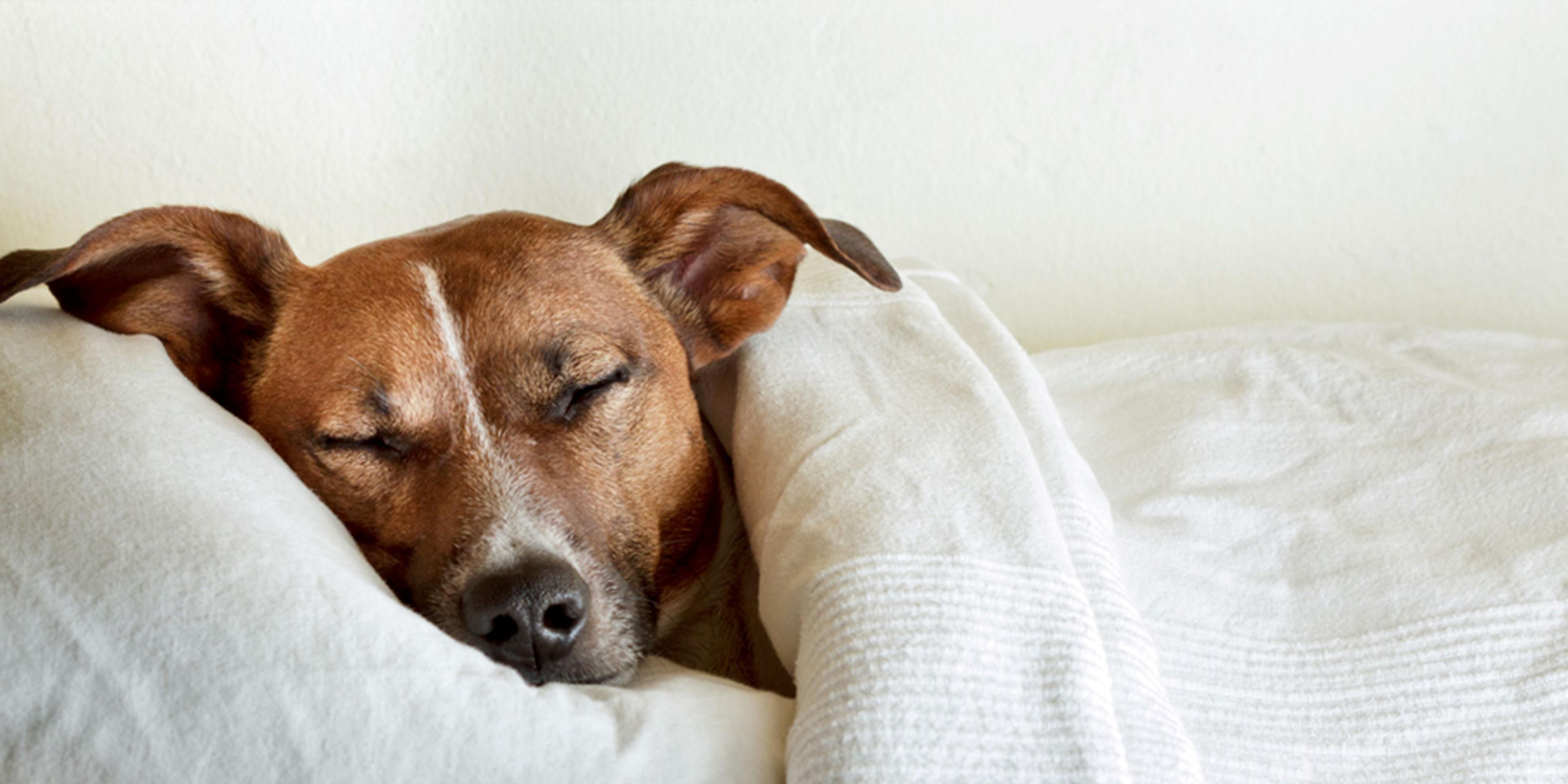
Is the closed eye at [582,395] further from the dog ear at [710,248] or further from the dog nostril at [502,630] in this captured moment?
the dog nostril at [502,630]

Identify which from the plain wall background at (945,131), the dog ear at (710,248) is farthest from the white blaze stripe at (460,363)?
the plain wall background at (945,131)

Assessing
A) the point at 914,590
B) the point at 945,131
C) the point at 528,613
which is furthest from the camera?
the point at 945,131

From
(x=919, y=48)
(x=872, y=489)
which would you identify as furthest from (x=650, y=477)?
(x=919, y=48)

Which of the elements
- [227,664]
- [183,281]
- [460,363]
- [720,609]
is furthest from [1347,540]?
[183,281]

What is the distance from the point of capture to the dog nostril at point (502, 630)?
1337mm

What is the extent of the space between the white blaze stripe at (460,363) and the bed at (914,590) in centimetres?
23

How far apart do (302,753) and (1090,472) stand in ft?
3.53

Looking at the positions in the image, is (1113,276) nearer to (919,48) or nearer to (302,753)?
(919,48)

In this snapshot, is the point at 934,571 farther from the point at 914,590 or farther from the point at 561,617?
the point at 561,617

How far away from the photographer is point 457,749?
1025mm

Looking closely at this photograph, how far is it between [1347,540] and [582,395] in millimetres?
1094

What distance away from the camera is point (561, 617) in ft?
4.47

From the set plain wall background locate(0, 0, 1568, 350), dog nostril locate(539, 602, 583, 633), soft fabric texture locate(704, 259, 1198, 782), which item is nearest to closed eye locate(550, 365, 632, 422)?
soft fabric texture locate(704, 259, 1198, 782)

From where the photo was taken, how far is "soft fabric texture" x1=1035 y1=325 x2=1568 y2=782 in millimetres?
1443
